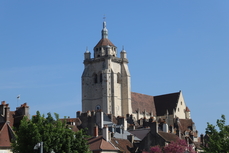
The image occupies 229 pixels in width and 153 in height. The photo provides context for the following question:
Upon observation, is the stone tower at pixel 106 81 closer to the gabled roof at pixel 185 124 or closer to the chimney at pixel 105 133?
the gabled roof at pixel 185 124

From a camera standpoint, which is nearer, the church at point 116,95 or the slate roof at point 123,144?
the slate roof at point 123,144

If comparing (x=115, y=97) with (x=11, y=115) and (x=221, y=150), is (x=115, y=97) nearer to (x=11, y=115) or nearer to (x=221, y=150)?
(x=11, y=115)

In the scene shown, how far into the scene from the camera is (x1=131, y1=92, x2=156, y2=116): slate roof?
390 ft

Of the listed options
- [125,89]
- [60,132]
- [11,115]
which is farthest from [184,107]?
[60,132]

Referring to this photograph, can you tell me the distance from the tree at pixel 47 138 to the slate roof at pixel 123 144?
12.0m

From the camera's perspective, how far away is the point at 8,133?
169ft

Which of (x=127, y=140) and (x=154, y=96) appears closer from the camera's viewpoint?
(x=127, y=140)

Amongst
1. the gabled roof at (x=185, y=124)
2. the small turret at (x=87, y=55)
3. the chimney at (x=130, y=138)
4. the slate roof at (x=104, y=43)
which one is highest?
the slate roof at (x=104, y=43)

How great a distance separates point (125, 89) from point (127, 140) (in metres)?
52.1

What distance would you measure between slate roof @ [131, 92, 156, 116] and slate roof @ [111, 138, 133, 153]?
53.7m

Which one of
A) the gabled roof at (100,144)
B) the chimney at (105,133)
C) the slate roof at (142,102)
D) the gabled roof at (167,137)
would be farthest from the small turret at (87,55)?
the gabled roof at (100,144)

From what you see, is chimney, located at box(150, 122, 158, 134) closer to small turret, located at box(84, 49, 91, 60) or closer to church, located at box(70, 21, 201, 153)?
church, located at box(70, 21, 201, 153)

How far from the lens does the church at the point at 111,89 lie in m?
113

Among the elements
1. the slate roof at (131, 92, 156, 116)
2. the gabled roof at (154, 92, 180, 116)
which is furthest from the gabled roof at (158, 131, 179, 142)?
the gabled roof at (154, 92, 180, 116)
